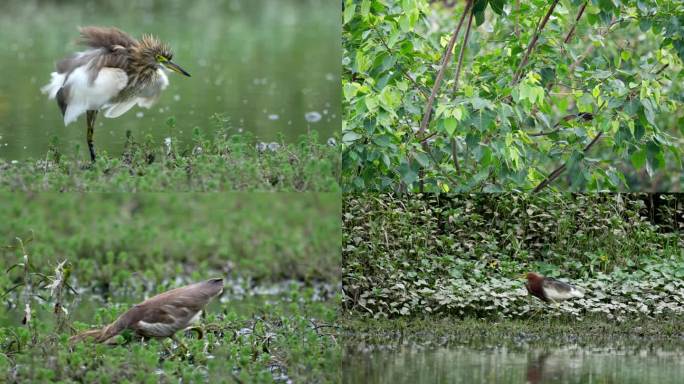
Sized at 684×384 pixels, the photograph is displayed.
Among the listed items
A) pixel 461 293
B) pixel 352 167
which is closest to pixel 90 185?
Answer: pixel 352 167

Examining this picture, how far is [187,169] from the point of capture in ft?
16.9

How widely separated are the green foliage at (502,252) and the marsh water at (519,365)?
13.5 inches

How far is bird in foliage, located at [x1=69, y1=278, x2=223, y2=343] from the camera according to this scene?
4770 mm

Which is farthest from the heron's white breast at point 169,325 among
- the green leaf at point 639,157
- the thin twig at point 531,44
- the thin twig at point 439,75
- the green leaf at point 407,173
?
the green leaf at point 639,157

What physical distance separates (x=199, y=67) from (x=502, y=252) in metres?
2.46

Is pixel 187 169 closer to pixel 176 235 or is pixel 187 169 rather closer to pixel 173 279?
A: pixel 173 279

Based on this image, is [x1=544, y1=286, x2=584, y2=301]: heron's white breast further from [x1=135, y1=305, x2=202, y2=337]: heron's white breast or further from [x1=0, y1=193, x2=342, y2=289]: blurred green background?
[x1=135, y1=305, x2=202, y2=337]: heron's white breast

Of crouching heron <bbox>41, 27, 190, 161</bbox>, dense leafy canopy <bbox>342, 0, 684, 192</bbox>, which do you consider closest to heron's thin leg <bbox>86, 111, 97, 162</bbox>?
crouching heron <bbox>41, 27, 190, 161</bbox>

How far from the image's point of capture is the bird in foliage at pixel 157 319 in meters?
4.77

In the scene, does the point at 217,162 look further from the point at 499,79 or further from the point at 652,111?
the point at 652,111

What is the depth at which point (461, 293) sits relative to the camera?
18.2 ft

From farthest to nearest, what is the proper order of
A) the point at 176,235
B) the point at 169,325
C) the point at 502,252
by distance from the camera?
the point at 176,235
the point at 502,252
the point at 169,325

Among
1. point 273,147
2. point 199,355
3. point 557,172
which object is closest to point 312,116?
point 273,147

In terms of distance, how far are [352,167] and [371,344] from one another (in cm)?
93
